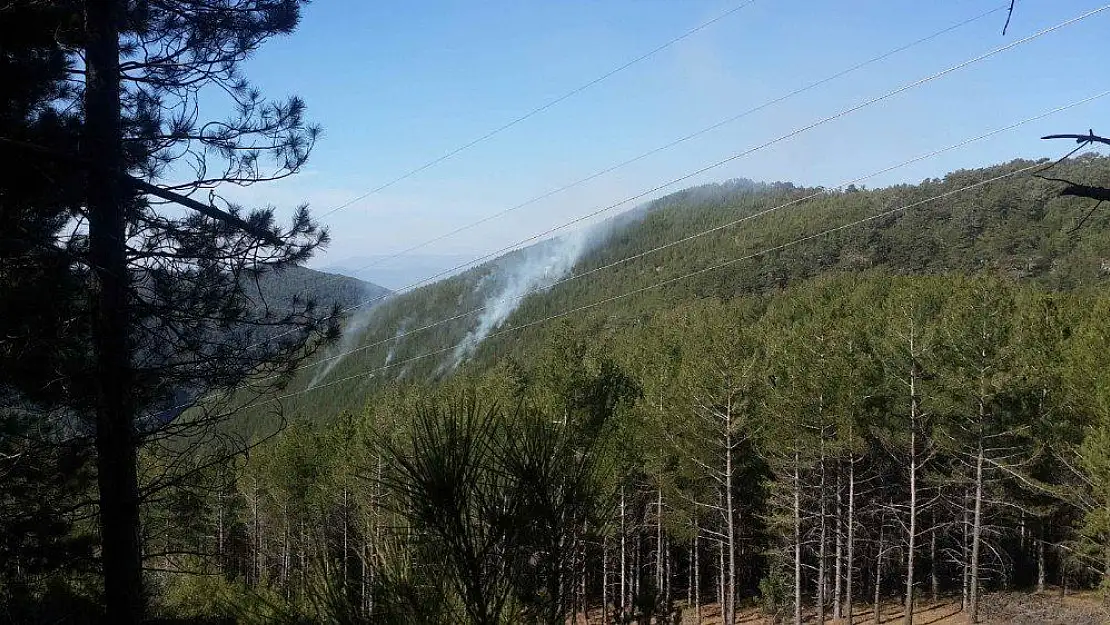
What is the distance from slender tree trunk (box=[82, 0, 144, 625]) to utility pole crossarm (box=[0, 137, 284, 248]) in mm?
87

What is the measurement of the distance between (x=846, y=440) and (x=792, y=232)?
87.4 meters

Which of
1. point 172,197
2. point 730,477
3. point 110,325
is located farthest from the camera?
point 730,477

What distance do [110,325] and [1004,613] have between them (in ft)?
71.7

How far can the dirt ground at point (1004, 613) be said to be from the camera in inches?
719

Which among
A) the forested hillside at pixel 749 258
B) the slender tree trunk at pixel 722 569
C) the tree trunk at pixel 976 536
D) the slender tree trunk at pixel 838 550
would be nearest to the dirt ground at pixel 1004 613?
the slender tree trunk at pixel 838 550

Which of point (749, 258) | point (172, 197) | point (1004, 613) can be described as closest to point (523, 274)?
point (749, 258)

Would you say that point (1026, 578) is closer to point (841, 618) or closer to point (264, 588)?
point (841, 618)

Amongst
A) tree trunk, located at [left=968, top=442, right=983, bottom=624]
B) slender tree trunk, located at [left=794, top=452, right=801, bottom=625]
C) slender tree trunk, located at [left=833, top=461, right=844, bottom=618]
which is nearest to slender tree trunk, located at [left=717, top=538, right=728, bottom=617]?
slender tree trunk, located at [left=794, top=452, right=801, bottom=625]

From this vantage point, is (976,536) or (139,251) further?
(976,536)

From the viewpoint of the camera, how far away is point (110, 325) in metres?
5.46

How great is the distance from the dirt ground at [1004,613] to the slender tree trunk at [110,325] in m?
13.6

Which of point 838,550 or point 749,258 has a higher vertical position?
point 749,258

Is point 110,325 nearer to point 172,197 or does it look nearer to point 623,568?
point 172,197

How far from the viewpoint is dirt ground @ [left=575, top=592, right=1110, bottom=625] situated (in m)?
18.2
